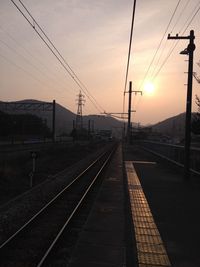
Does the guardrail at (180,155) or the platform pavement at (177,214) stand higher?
the guardrail at (180,155)

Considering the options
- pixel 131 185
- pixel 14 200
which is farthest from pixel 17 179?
pixel 14 200

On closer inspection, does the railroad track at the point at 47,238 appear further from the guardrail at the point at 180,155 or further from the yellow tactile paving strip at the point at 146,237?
the guardrail at the point at 180,155

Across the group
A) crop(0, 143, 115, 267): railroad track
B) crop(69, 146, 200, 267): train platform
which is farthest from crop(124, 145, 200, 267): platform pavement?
crop(0, 143, 115, 267): railroad track

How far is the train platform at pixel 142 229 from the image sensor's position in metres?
8.82

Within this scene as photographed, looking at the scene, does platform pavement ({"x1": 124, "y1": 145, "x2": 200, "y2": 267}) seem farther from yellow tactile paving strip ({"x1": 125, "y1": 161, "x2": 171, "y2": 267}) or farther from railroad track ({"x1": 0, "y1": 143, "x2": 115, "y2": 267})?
railroad track ({"x1": 0, "y1": 143, "x2": 115, "y2": 267})

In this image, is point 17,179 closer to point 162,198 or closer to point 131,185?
point 131,185

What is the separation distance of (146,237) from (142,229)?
945mm

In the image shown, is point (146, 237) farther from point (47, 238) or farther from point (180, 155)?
point (180, 155)

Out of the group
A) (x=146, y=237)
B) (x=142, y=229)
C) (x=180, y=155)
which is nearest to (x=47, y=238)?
(x=146, y=237)

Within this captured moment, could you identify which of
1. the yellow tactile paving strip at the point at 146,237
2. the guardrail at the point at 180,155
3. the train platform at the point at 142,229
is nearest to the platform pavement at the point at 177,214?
the train platform at the point at 142,229

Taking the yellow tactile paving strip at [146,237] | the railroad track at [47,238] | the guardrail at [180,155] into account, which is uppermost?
the guardrail at [180,155]

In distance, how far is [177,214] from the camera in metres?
13.6

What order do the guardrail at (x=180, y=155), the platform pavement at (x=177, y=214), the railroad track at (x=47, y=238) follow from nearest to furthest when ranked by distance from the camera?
the railroad track at (x=47, y=238) → the platform pavement at (x=177, y=214) → the guardrail at (x=180, y=155)

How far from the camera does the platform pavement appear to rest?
9.18 metres
